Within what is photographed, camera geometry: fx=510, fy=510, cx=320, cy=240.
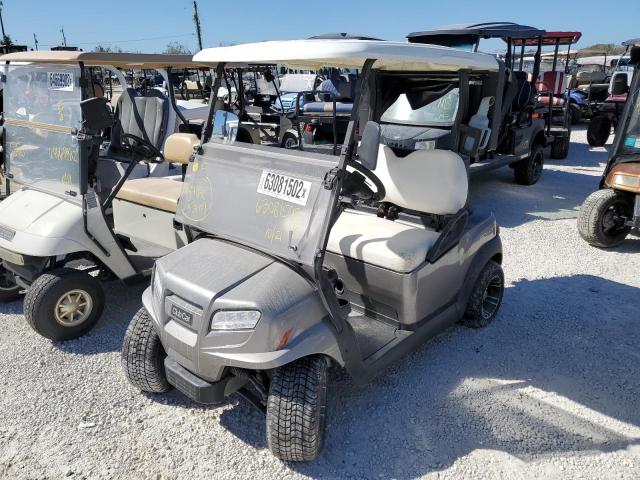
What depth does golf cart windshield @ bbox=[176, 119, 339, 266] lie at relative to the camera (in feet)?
7.31

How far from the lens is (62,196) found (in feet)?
11.6

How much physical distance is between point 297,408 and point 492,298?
1978mm

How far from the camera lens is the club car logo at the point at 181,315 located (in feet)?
7.04

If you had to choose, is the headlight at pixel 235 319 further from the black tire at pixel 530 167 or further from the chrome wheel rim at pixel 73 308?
the black tire at pixel 530 167

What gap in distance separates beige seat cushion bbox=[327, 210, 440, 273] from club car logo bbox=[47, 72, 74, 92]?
1.99 m

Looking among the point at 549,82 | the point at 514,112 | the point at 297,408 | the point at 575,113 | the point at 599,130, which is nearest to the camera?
the point at 297,408

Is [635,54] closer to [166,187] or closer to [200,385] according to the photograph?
[166,187]

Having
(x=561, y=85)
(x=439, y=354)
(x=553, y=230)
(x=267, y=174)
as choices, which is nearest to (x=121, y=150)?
(x=267, y=174)

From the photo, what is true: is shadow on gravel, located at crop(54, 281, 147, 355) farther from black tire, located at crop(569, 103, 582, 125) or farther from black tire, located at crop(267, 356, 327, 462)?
black tire, located at crop(569, 103, 582, 125)

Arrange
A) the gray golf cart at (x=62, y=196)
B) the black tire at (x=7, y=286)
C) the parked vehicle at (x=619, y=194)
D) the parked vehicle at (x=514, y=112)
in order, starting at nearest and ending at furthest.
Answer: the gray golf cart at (x=62, y=196), the black tire at (x=7, y=286), the parked vehicle at (x=619, y=194), the parked vehicle at (x=514, y=112)

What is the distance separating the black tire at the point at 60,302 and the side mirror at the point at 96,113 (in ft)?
3.11

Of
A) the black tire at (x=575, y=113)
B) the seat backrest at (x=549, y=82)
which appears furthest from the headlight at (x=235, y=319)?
the black tire at (x=575, y=113)

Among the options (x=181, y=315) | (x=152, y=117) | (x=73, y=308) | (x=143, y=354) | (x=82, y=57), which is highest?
(x=82, y=57)

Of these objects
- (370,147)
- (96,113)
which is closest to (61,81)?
(96,113)
